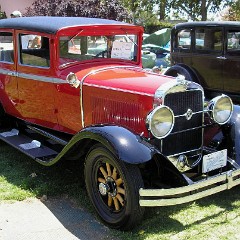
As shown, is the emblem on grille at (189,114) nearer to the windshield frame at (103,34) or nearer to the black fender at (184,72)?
the windshield frame at (103,34)

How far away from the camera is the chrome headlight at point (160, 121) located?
3.25 m

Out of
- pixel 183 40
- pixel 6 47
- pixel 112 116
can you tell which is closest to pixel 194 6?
pixel 183 40

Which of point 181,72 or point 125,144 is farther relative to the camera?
point 181,72

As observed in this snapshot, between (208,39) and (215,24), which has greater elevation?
(215,24)

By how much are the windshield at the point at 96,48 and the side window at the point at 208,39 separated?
10.6 ft

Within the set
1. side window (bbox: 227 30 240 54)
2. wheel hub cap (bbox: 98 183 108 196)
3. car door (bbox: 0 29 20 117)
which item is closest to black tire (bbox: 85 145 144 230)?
wheel hub cap (bbox: 98 183 108 196)

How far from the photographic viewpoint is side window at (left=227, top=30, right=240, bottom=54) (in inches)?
284

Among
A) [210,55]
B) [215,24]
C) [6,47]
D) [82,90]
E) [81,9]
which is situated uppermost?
[81,9]

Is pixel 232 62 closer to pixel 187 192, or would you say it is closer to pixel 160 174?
pixel 160 174

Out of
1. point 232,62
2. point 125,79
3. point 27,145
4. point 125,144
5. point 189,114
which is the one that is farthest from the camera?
point 232,62

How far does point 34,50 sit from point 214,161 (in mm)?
2410

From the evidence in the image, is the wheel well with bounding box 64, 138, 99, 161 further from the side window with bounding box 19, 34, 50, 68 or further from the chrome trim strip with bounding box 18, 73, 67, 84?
the side window with bounding box 19, 34, 50, 68

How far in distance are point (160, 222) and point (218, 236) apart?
0.51 metres

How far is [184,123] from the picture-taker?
12.1 feet
